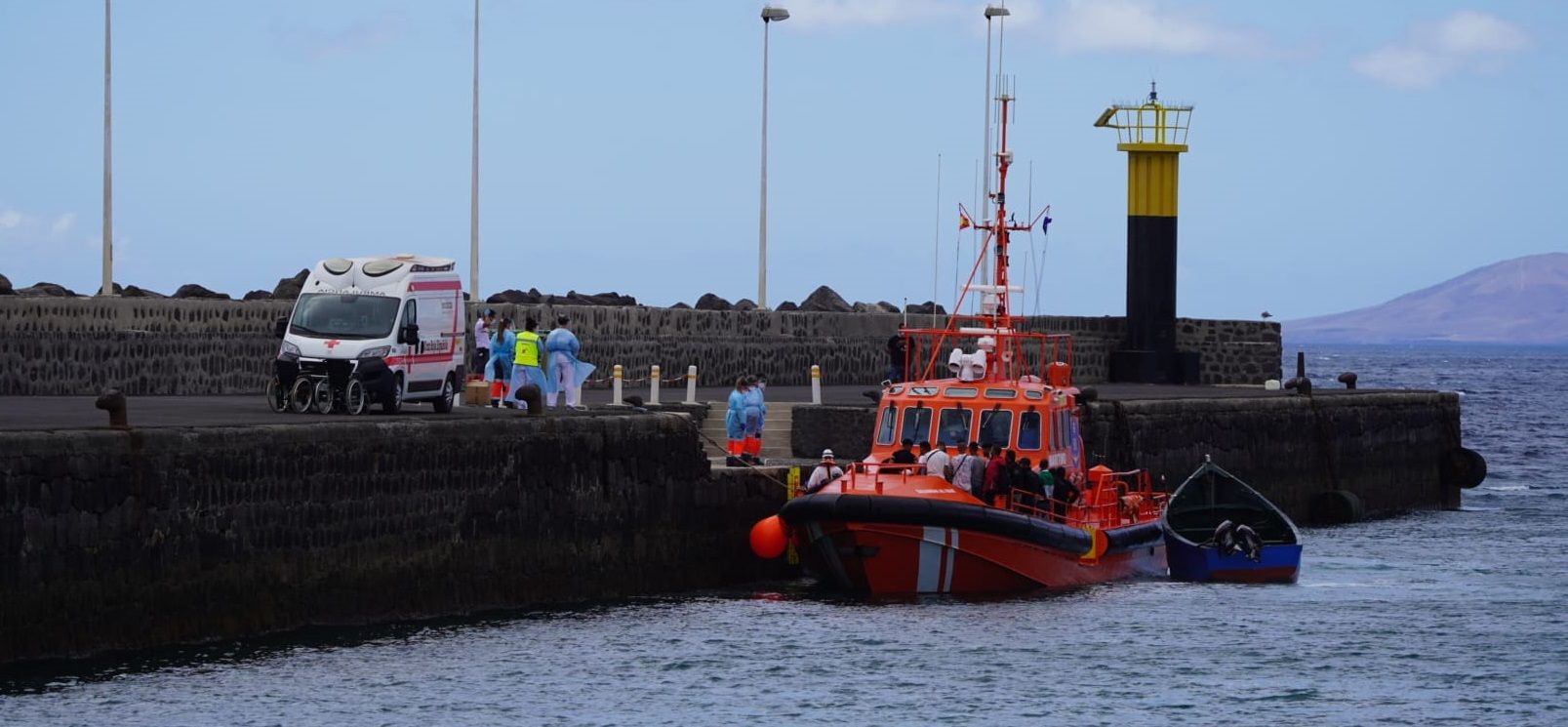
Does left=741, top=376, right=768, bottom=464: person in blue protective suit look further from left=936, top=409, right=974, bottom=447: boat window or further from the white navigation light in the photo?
left=936, top=409, right=974, bottom=447: boat window

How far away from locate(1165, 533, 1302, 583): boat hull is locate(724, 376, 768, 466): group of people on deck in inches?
199

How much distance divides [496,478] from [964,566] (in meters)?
4.84

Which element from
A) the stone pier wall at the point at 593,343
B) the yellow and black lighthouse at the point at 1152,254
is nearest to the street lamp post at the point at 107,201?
the stone pier wall at the point at 593,343

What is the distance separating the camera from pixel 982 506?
2377 centimetres

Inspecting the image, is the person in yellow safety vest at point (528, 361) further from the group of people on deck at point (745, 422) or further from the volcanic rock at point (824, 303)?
the volcanic rock at point (824, 303)

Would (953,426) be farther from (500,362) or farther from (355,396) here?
(355,396)

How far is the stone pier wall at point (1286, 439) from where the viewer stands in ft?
109

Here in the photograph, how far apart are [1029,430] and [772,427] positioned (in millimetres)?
6188

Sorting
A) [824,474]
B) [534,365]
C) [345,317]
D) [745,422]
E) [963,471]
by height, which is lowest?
[824,474]

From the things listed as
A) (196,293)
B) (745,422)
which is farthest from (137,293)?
(745,422)

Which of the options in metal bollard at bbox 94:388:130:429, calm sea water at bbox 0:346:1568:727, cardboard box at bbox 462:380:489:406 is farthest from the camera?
cardboard box at bbox 462:380:489:406

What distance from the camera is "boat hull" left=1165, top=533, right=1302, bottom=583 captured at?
27875 millimetres

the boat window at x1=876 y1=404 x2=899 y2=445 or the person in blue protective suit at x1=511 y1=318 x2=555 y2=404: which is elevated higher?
the person in blue protective suit at x1=511 y1=318 x2=555 y2=404

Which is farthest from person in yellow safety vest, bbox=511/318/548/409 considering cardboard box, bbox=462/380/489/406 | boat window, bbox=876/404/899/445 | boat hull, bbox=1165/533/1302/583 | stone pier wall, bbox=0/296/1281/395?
boat hull, bbox=1165/533/1302/583
